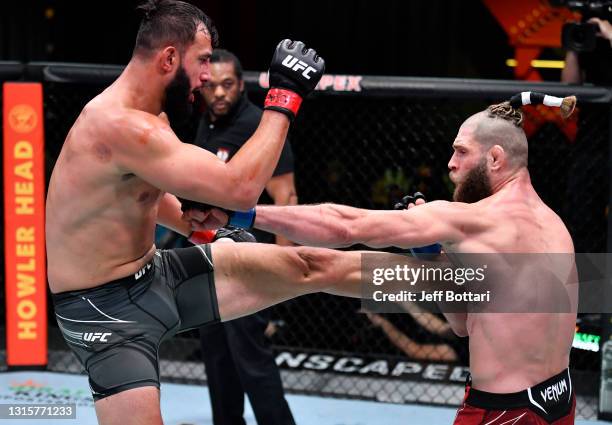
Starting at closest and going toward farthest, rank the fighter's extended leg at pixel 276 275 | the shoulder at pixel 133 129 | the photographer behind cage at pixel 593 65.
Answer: the shoulder at pixel 133 129
the fighter's extended leg at pixel 276 275
the photographer behind cage at pixel 593 65

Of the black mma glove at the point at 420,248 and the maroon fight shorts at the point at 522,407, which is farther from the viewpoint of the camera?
the black mma glove at the point at 420,248

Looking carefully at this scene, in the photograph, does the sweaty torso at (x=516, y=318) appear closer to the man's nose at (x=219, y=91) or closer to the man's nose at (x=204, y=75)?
the man's nose at (x=204, y=75)

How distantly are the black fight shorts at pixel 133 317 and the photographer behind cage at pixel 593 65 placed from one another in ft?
7.45

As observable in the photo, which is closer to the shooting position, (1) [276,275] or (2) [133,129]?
(2) [133,129]

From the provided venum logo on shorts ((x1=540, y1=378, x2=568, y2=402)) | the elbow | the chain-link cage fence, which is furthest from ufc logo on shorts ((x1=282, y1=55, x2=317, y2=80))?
the chain-link cage fence

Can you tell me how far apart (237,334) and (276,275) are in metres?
0.97

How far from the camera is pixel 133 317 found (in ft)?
9.48

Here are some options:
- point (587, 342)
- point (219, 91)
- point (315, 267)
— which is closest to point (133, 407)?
point (315, 267)

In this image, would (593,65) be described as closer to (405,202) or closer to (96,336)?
(405,202)

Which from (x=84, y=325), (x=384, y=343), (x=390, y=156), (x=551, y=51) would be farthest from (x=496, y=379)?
(x=551, y=51)

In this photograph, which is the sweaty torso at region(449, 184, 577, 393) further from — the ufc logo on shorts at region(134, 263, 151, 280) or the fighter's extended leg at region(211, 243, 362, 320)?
the ufc logo on shorts at region(134, 263, 151, 280)

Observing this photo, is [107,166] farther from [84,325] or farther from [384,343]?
[384,343]

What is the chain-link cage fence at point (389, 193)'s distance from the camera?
15.3ft

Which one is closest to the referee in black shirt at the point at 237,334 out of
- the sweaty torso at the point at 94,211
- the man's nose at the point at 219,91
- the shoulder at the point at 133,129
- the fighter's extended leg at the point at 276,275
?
the man's nose at the point at 219,91
